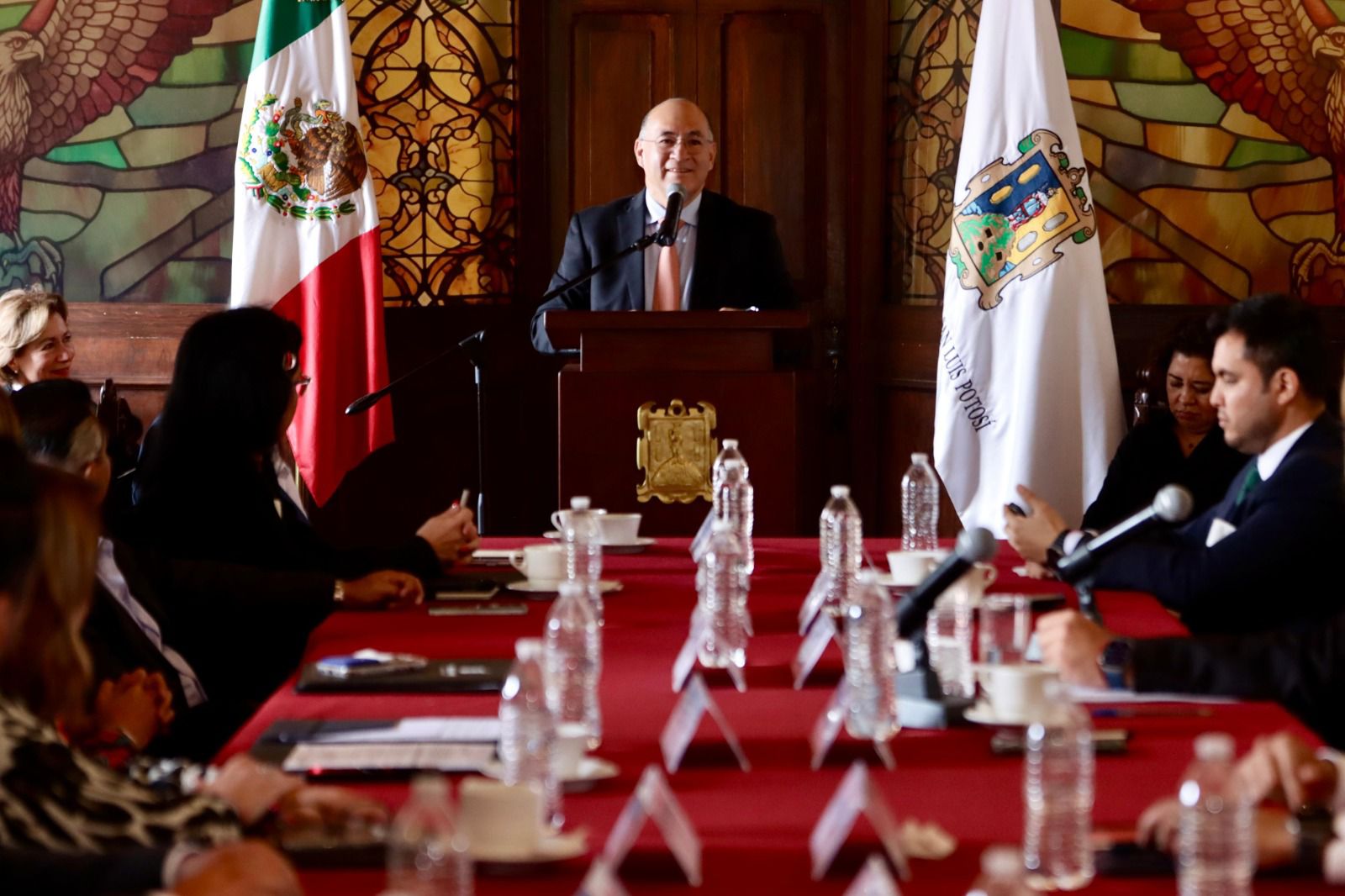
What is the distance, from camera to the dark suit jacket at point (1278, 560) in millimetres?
2896

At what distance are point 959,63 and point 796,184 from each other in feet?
2.46

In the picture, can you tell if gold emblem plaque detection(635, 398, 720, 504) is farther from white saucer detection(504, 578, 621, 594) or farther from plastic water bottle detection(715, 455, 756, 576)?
white saucer detection(504, 578, 621, 594)

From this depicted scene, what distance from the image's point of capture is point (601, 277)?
17.0 ft

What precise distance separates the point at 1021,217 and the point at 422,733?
398cm

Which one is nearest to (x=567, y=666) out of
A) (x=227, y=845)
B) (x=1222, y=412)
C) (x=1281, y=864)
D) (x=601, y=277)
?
(x=227, y=845)

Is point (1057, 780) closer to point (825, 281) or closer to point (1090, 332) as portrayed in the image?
point (1090, 332)

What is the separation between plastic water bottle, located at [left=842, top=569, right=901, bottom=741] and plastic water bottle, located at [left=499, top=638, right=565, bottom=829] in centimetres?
42

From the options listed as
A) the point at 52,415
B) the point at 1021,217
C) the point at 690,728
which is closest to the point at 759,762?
the point at 690,728

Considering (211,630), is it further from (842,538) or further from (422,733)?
(422,733)

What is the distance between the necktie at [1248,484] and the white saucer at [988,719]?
48.7 inches

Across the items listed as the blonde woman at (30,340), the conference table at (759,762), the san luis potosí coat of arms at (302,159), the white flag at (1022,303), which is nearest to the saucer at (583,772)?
the conference table at (759,762)

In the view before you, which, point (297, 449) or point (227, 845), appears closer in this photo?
point (227, 845)

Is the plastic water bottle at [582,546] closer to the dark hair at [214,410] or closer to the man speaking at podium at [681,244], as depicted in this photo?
the dark hair at [214,410]

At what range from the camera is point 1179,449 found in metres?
4.55
